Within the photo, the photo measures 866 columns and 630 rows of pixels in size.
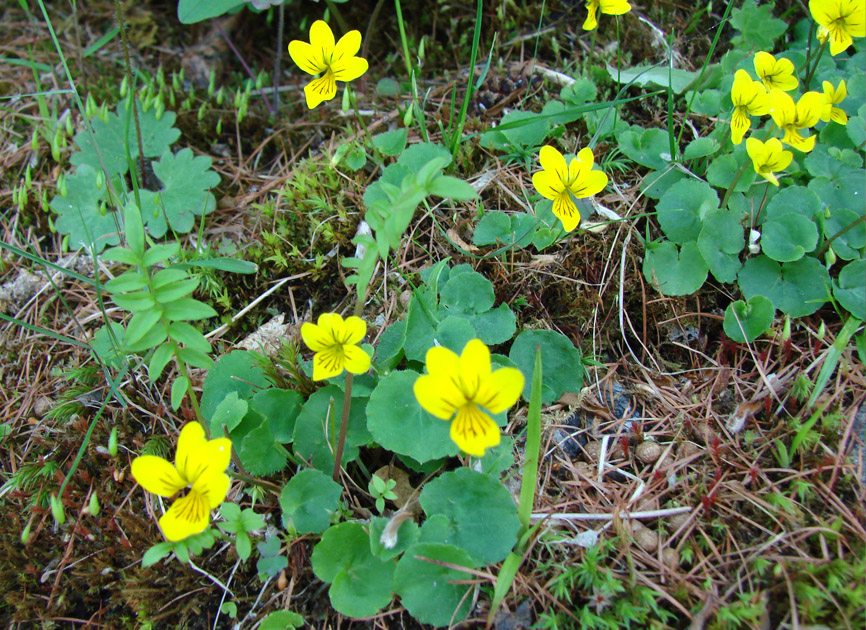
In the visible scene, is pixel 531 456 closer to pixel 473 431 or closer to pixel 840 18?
pixel 473 431

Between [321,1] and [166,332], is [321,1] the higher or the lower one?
the higher one

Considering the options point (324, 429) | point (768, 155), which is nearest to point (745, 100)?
point (768, 155)

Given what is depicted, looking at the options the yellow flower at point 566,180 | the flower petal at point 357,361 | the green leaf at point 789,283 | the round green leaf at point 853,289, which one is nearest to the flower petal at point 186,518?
the flower petal at point 357,361

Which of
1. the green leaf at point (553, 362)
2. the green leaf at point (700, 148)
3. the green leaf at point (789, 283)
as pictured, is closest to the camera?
the green leaf at point (553, 362)

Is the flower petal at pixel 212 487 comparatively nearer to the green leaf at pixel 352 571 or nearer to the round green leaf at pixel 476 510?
the green leaf at pixel 352 571

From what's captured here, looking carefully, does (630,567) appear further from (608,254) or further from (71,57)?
(71,57)

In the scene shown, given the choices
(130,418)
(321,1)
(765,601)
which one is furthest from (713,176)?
(130,418)
